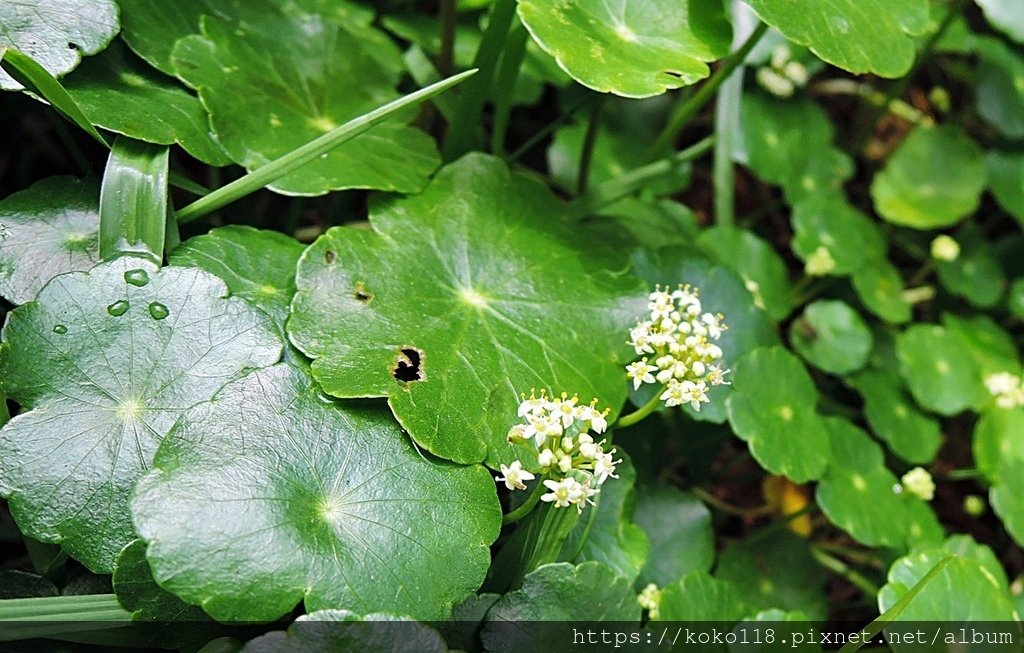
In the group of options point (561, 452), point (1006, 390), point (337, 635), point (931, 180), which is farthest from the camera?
point (931, 180)

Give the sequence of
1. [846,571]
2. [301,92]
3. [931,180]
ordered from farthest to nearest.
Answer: [931,180]
[846,571]
[301,92]

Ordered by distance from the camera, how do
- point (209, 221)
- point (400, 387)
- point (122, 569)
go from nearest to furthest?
point (122, 569), point (400, 387), point (209, 221)

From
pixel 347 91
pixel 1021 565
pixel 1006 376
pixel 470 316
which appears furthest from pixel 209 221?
pixel 1021 565

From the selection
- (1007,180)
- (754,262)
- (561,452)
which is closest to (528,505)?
(561,452)

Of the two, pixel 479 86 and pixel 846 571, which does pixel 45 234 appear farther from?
pixel 846 571

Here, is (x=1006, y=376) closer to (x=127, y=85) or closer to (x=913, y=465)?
(x=913, y=465)

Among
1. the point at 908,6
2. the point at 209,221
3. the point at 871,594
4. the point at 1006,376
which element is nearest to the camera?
the point at 209,221

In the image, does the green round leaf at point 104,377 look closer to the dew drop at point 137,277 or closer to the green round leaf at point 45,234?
the dew drop at point 137,277
